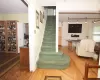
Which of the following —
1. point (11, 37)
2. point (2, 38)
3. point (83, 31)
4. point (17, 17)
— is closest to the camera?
point (11, 37)

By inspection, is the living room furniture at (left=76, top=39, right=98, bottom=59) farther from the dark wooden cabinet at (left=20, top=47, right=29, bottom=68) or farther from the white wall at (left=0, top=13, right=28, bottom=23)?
the white wall at (left=0, top=13, right=28, bottom=23)

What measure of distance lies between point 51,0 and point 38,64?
2.94 meters

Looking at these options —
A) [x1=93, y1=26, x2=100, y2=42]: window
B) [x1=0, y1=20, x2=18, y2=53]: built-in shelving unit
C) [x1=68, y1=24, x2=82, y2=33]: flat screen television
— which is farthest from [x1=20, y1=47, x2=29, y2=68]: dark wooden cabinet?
[x1=93, y1=26, x2=100, y2=42]: window

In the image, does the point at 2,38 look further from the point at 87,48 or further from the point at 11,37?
the point at 87,48

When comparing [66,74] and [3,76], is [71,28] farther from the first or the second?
[3,76]

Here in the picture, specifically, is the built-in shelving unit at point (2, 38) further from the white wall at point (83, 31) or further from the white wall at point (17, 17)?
the white wall at point (83, 31)

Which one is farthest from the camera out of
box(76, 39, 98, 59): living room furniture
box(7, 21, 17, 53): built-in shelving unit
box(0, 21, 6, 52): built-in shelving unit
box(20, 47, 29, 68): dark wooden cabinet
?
box(0, 21, 6, 52): built-in shelving unit

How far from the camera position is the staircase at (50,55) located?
421 cm

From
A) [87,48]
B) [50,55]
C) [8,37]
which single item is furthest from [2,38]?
[87,48]

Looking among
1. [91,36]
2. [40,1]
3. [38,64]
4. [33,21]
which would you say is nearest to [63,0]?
[40,1]

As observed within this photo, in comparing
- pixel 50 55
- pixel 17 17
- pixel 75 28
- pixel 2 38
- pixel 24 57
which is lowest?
pixel 50 55

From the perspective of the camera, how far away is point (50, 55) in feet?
15.9

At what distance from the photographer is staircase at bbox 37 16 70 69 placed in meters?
4.21

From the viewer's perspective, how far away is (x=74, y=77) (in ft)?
11.0
